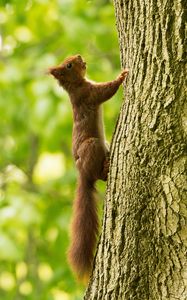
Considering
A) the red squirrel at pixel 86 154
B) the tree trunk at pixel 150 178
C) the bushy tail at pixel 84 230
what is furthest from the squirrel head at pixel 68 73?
the tree trunk at pixel 150 178

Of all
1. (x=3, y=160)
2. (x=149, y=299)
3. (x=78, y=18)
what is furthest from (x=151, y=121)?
(x=3, y=160)

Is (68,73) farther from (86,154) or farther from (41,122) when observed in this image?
(41,122)

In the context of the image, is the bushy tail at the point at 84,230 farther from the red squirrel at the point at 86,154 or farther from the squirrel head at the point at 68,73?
the squirrel head at the point at 68,73

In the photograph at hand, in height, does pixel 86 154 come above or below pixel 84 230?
above

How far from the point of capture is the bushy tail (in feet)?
10.2

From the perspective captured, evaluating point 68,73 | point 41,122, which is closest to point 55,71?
point 68,73

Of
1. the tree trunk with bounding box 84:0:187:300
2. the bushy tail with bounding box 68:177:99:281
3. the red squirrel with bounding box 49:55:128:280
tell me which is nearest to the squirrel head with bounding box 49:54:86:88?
the red squirrel with bounding box 49:55:128:280

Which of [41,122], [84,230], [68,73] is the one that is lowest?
[84,230]

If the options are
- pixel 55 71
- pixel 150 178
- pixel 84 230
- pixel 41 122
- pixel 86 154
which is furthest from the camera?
pixel 41 122

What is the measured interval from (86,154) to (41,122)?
2719 millimetres

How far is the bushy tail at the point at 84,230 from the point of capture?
122 inches

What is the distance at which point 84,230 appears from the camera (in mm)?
3229

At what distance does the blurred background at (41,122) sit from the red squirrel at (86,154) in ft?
2.69

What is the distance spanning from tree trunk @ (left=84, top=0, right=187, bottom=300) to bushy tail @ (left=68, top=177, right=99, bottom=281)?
15 cm
